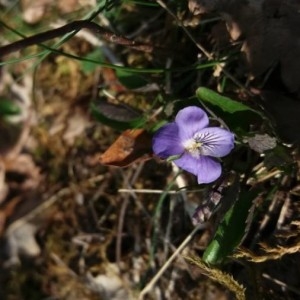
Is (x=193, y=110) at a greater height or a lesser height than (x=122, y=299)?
greater

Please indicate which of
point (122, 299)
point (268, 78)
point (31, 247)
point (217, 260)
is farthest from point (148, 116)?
point (31, 247)

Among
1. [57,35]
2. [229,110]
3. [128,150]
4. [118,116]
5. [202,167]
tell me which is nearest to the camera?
[57,35]

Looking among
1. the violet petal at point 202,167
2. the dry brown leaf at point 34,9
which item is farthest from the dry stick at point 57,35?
the dry brown leaf at point 34,9

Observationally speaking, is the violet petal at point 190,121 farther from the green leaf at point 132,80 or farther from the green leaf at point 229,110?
the green leaf at point 132,80

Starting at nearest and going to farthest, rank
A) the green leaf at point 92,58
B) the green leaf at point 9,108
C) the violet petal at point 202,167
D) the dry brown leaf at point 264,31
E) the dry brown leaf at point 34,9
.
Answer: the violet petal at point 202,167
the dry brown leaf at point 264,31
the green leaf at point 92,58
the dry brown leaf at point 34,9
the green leaf at point 9,108

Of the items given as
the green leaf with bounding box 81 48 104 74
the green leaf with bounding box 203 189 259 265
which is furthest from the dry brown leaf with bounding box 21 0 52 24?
the green leaf with bounding box 203 189 259 265

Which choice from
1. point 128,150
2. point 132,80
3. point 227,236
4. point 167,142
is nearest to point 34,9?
point 132,80

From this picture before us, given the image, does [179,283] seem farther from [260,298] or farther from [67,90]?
[67,90]

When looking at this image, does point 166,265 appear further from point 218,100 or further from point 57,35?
point 57,35
